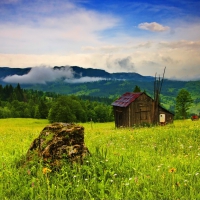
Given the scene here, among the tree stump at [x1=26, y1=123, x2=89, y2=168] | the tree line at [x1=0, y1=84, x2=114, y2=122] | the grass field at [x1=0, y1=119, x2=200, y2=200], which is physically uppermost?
the tree stump at [x1=26, y1=123, x2=89, y2=168]

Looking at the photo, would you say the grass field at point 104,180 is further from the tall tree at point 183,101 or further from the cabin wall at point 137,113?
the tall tree at point 183,101

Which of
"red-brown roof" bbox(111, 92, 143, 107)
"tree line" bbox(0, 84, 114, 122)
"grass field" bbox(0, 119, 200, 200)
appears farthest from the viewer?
"tree line" bbox(0, 84, 114, 122)

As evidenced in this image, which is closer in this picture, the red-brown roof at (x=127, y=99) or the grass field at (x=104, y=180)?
the grass field at (x=104, y=180)

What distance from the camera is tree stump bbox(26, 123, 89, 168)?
6.53 metres

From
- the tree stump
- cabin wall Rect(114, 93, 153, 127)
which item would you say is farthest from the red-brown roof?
the tree stump

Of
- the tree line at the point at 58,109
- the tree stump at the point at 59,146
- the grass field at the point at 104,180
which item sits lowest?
the tree line at the point at 58,109

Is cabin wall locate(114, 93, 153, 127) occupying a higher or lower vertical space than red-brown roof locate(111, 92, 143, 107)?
lower

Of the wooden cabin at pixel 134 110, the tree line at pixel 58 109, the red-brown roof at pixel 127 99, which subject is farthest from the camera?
Answer: the tree line at pixel 58 109

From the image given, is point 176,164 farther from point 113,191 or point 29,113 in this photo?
point 29,113

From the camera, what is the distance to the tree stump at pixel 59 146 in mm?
6531

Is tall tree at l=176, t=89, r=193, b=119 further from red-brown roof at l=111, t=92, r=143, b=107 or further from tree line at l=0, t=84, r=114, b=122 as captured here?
red-brown roof at l=111, t=92, r=143, b=107

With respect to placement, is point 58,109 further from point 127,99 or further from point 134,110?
point 134,110

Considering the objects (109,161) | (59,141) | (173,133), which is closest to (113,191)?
(109,161)

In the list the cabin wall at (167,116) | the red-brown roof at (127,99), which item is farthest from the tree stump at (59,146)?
the cabin wall at (167,116)
